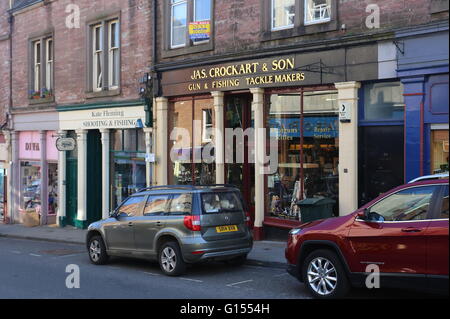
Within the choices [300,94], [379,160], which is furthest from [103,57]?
[379,160]

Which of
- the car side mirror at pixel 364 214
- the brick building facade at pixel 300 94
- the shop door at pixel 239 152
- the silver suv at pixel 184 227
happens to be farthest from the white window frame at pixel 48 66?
the car side mirror at pixel 364 214

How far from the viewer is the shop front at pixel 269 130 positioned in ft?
42.2

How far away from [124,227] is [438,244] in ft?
22.3

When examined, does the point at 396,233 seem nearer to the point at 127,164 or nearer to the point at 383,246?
the point at 383,246

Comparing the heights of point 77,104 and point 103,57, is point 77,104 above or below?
below

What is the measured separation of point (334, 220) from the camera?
8383mm

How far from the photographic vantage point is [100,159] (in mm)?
20953

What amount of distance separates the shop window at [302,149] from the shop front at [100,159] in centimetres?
516

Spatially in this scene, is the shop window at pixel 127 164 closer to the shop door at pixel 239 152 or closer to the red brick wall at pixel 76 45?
the red brick wall at pixel 76 45

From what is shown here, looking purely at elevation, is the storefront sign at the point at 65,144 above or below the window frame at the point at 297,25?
below

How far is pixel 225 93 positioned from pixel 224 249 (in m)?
6.31

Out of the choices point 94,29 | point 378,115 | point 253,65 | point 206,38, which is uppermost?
point 94,29
